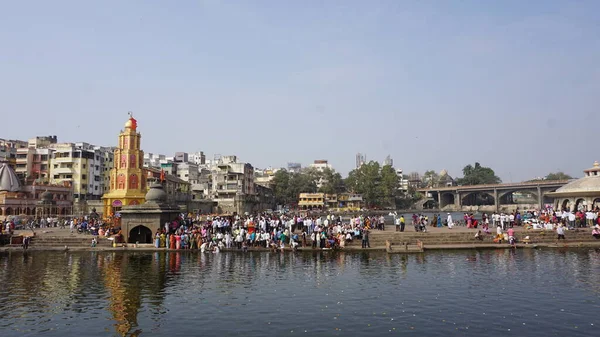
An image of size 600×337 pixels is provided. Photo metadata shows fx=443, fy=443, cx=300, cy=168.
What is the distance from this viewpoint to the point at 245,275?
20391mm

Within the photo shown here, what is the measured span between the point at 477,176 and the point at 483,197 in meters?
9.45

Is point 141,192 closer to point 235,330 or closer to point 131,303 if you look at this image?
point 131,303

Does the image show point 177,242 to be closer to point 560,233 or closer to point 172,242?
point 172,242

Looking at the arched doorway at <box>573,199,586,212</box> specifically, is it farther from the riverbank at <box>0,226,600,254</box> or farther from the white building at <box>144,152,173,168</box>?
the white building at <box>144,152,173,168</box>

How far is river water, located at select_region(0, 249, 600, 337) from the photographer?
1268cm

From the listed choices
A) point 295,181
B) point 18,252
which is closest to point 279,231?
point 18,252

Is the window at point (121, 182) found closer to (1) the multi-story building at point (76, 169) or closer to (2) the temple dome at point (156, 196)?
(1) the multi-story building at point (76, 169)

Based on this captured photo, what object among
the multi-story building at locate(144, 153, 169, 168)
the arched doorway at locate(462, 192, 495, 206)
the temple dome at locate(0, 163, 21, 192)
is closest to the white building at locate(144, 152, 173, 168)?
the multi-story building at locate(144, 153, 169, 168)

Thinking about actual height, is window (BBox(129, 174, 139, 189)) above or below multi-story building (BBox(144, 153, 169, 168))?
below

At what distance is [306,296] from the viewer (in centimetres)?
1633

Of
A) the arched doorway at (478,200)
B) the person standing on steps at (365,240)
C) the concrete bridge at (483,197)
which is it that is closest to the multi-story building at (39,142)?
the person standing on steps at (365,240)

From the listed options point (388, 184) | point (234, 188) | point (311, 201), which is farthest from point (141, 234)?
point (388, 184)

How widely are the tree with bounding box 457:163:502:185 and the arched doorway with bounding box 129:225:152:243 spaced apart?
158 m

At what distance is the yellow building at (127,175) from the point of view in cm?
5662
